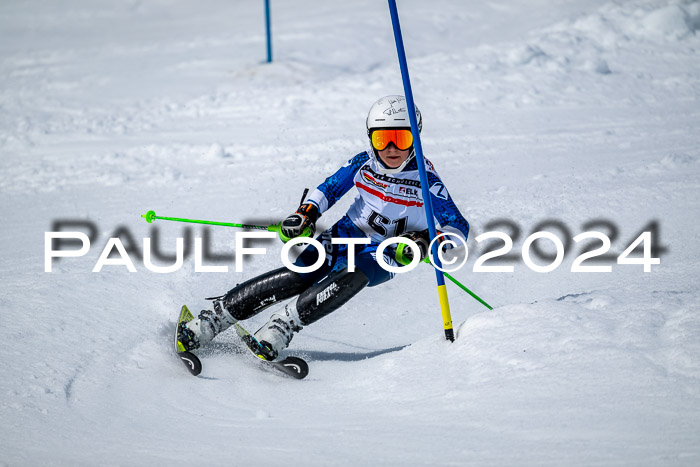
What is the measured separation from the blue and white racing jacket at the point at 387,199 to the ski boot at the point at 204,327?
0.88 metres

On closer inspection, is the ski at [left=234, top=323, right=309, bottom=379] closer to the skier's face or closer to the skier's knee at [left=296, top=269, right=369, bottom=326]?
the skier's knee at [left=296, top=269, right=369, bottom=326]

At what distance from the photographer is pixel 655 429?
297 centimetres

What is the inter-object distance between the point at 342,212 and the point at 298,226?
8.93 feet

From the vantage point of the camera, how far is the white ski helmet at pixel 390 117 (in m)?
4.24

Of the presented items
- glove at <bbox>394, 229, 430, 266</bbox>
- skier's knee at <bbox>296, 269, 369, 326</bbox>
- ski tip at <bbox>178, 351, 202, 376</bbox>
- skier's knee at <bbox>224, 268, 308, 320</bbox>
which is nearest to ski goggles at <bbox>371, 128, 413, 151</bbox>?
glove at <bbox>394, 229, 430, 266</bbox>

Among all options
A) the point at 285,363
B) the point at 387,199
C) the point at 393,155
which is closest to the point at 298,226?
the point at 387,199

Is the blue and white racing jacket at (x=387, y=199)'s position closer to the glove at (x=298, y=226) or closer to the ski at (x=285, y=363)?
the glove at (x=298, y=226)

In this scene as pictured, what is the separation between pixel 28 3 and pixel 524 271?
17.2 metres

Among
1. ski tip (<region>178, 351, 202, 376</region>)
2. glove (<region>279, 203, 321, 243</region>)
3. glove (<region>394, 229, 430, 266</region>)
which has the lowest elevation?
ski tip (<region>178, 351, 202, 376</region>)

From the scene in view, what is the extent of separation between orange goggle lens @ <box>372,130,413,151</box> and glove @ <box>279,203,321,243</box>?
612mm

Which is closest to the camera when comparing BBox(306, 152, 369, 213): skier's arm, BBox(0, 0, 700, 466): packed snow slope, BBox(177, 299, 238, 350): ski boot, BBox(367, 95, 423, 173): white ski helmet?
BBox(0, 0, 700, 466): packed snow slope

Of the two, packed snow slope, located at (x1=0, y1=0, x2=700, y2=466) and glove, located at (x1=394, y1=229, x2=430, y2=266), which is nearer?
packed snow slope, located at (x1=0, y1=0, x2=700, y2=466)

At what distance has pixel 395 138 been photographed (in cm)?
425

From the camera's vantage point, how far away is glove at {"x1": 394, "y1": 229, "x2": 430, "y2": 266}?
406 centimetres
